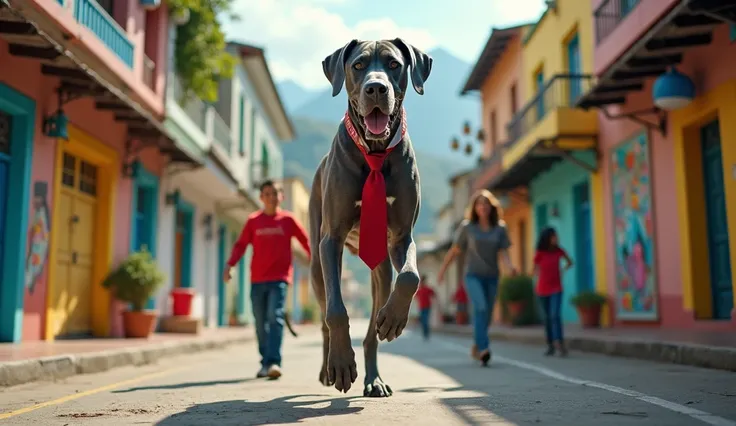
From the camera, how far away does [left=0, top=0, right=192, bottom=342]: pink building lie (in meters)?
10.2

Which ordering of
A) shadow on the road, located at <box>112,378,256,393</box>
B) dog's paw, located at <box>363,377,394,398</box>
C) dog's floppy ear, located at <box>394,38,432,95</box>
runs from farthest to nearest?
1. shadow on the road, located at <box>112,378,256,393</box>
2. dog's paw, located at <box>363,377,394,398</box>
3. dog's floppy ear, located at <box>394,38,432,95</box>

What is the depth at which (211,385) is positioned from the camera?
6785 millimetres

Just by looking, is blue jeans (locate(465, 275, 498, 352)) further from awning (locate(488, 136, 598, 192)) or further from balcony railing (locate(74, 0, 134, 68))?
awning (locate(488, 136, 598, 192))

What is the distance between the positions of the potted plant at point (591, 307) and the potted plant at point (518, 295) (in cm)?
376

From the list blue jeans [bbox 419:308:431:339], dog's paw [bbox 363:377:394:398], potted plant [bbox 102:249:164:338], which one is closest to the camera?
dog's paw [bbox 363:377:394:398]

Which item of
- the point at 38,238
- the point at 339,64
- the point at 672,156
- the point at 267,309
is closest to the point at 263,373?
the point at 267,309

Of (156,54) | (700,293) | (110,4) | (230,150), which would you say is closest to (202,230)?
(230,150)

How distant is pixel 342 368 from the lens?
4.52m

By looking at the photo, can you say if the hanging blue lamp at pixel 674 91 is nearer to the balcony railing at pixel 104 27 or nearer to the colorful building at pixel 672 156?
the colorful building at pixel 672 156

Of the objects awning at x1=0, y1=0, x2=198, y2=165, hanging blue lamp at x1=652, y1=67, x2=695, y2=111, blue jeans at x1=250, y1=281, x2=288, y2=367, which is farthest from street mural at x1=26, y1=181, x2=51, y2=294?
hanging blue lamp at x1=652, y1=67, x2=695, y2=111

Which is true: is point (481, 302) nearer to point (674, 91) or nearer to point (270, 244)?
point (270, 244)

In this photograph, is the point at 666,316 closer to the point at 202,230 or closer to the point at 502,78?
the point at 202,230

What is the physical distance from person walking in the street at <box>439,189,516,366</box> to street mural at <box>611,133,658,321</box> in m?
5.45

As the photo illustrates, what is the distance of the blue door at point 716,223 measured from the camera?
38.7 ft
